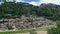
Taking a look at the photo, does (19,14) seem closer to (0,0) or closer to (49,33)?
(0,0)

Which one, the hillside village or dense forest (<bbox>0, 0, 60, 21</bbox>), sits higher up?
dense forest (<bbox>0, 0, 60, 21</bbox>)

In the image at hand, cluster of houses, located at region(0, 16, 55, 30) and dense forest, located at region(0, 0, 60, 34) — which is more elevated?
dense forest, located at region(0, 0, 60, 34)

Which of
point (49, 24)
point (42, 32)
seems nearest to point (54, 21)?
point (49, 24)

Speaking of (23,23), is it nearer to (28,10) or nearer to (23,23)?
(23,23)

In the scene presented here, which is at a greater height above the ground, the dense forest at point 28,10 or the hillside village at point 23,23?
the dense forest at point 28,10

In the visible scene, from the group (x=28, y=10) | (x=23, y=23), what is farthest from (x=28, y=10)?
(x=23, y=23)
